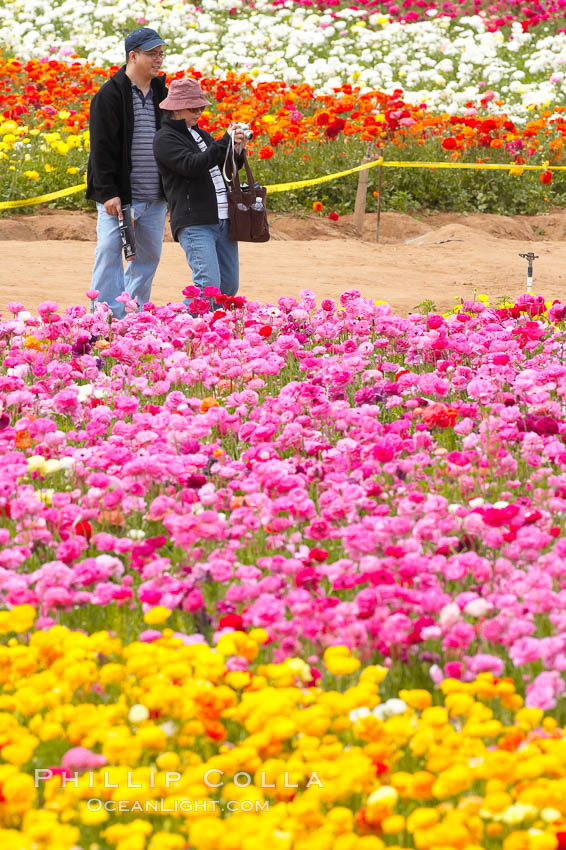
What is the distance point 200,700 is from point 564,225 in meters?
12.7

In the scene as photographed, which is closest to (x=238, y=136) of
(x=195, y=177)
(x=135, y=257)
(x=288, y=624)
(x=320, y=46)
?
(x=195, y=177)

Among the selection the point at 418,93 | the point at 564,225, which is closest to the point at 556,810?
the point at 564,225

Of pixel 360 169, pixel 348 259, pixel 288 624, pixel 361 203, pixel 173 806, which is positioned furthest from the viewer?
pixel 361 203

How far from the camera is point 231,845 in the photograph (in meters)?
2.24

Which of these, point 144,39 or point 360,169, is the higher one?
point 144,39

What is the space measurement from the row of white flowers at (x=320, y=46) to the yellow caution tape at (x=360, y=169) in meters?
1.88

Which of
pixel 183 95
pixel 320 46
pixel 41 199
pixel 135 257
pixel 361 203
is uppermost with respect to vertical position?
pixel 320 46

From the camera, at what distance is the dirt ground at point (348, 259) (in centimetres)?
1078

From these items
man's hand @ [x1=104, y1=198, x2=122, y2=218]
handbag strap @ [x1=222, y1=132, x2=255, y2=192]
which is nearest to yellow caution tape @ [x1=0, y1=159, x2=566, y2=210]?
man's hand @ [x1=104, y1=198, x2=122, y2=218]

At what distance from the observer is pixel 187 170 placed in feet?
24.2

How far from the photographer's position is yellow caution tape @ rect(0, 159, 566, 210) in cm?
1320

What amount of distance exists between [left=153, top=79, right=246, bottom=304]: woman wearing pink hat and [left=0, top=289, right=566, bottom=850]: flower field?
2.16m

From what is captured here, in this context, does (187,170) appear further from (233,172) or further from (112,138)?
(112,138)

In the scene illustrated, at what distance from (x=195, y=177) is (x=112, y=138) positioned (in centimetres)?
59
